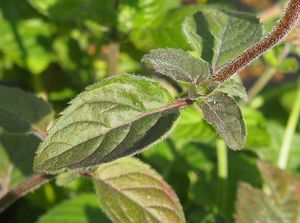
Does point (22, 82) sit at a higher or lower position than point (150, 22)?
lower

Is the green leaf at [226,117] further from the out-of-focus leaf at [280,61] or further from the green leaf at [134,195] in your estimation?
the out-of-focus leaf at [280,61]

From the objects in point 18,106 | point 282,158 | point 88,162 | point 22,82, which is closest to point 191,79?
point 88,162

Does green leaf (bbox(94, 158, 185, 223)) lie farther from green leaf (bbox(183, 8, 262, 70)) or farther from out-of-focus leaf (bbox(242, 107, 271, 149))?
out-of-focus leaf (bbox(242, 107, 271, 149))

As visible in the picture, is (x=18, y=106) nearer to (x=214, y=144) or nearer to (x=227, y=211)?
(x=227, y=211)

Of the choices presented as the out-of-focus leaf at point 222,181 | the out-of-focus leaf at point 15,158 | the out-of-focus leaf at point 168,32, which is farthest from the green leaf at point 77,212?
the out-of-focus leaf at point 168,32

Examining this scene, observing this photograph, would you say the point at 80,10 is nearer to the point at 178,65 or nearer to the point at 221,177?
the point at 221,177

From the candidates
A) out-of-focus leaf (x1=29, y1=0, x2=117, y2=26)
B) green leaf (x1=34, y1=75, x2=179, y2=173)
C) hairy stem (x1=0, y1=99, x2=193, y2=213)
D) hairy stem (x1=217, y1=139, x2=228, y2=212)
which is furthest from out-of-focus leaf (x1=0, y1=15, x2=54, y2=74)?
green leaf (x1=34, y1=75, x2=179, y2=173)
